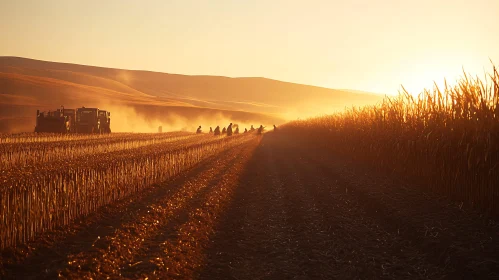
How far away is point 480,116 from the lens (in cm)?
928

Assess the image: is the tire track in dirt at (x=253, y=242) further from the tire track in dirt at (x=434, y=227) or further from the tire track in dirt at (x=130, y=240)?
the tire track in dirt at (x=434, y=227)

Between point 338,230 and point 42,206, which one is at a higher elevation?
point 42,206

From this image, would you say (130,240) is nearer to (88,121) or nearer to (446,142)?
(446,142)

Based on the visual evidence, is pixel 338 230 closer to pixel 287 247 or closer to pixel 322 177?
pixel 287 247

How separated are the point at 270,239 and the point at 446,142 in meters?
5.43

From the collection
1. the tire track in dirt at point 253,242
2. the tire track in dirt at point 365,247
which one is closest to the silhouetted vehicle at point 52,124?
the tire track in dirt at point 253,242

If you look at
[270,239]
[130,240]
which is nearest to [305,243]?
[270,239]

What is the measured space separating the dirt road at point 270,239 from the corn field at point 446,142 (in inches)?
21.0

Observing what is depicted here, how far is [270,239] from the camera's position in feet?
27.1

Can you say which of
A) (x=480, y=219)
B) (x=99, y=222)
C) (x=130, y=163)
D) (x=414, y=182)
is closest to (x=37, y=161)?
(x=130, y=163)

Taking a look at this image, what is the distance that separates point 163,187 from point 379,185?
704 cm

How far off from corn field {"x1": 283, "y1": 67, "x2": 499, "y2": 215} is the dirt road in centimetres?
53

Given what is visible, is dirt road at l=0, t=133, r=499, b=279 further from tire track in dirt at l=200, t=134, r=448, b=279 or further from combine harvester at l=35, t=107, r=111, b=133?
combine harvester at l=35, t=107, r=111, b=133

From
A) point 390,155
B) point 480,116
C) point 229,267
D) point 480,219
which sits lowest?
point 229,267
